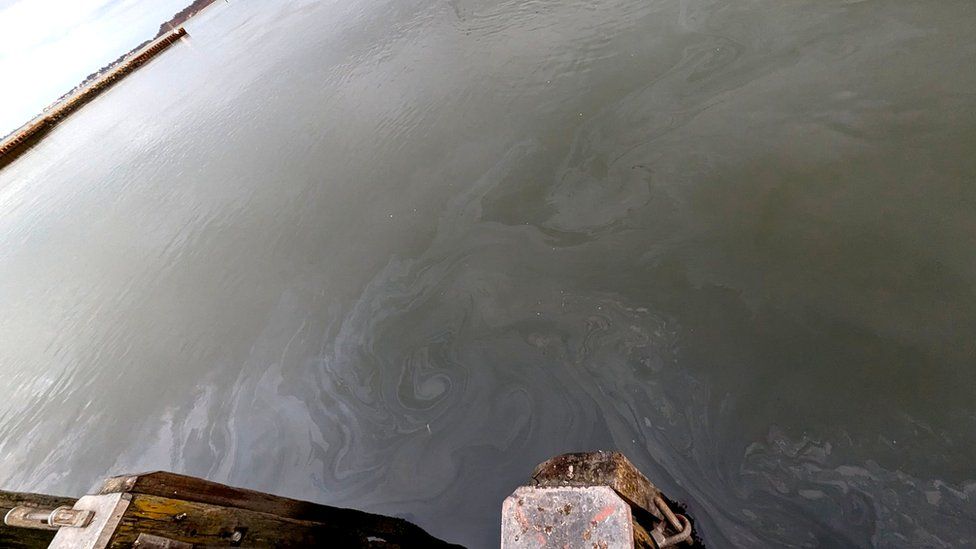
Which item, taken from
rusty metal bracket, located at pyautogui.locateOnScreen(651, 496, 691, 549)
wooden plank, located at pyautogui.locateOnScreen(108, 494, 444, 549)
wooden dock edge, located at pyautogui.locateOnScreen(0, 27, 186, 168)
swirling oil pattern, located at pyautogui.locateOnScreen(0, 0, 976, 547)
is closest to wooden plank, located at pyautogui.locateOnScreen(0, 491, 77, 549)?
wooden plank, located at pyautogui.locateOnScreen(108, 494, 444, 549)

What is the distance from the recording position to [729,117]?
15.5 feet

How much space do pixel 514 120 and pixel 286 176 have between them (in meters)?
3.13

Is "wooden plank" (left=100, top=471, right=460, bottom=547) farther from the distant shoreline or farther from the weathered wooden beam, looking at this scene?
the distant shoreline

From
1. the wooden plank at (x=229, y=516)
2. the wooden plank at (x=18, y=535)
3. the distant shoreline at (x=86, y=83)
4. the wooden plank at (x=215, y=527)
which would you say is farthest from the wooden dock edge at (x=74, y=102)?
the wooden plank at (x=215, y=527)

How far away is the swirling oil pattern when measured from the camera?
9.42 feet

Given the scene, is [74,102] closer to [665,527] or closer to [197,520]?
[197,520]

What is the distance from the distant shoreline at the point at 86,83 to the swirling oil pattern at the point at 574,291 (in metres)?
8.76

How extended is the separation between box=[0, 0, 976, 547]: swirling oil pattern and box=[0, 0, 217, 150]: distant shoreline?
876 cm

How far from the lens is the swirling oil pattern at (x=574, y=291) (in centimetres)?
287

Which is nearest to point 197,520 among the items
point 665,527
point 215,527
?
point 215,527

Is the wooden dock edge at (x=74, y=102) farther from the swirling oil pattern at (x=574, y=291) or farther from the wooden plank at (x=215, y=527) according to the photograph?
the wooden plank at (x=215, y=527)

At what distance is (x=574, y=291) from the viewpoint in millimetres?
3973

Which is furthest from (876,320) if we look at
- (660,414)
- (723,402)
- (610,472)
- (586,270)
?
(610,472)

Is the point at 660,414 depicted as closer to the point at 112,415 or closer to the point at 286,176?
the point at 112,415
